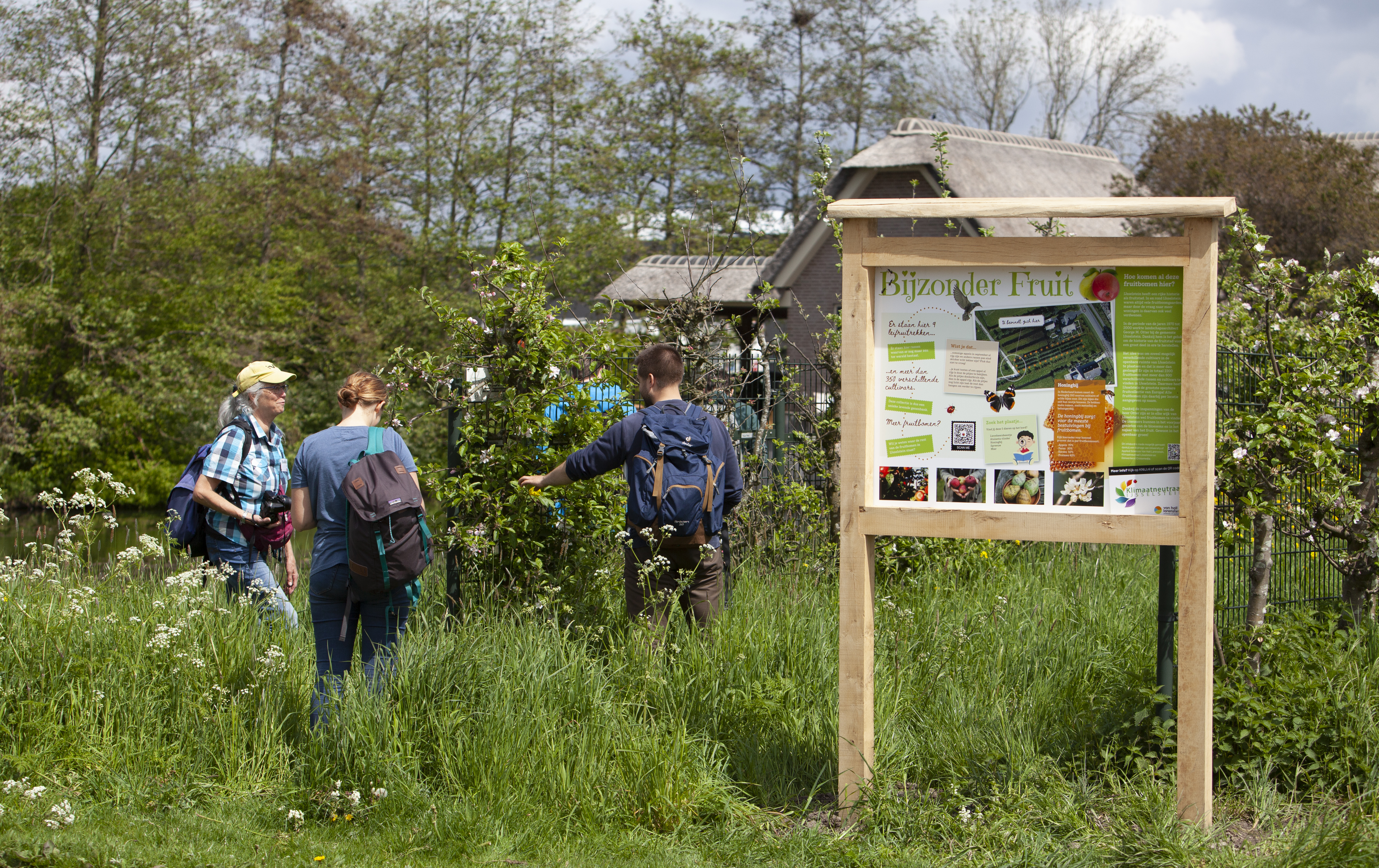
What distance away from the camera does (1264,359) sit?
5.95 meters

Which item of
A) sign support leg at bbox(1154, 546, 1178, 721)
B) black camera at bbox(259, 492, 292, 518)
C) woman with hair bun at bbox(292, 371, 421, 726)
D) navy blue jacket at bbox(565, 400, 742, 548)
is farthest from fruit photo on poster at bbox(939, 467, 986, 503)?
black camera at bbox(259, 492, 292, 518)

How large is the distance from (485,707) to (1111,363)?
263 cm

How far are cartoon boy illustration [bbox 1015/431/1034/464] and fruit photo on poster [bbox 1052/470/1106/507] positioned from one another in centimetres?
10

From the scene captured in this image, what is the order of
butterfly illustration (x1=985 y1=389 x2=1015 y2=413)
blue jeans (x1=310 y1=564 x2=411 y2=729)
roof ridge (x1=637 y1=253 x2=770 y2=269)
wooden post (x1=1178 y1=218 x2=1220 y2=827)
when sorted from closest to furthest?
wooden post (x1=1178 y1=218 x2=1220 y2=827)
butterfly illustration (x1=985 y1=389 x2=1015 y2=413)
blue jeans (x1=310 y1=564 x2=411 y2=729)
roof ridge (x1=637 y1=253 x2=770 y2=269)

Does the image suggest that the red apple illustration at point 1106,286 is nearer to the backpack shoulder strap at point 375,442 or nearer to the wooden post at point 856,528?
the wooden post at point 856,528

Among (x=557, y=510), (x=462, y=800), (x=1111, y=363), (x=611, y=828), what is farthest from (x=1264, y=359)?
(x=462, y=800)

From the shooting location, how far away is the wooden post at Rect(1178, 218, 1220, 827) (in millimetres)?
3504

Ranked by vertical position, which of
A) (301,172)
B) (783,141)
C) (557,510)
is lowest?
(557,510)

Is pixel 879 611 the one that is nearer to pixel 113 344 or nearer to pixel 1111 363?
pixel 1111 363

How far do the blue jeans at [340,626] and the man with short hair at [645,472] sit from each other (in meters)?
0.88

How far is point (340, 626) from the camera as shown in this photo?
4.43m

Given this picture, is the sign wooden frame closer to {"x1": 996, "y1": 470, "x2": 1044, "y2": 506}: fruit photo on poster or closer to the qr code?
{"x1": 996, "y1": 470, "x2": 1044, "y2": 506}: fruit photo on poster

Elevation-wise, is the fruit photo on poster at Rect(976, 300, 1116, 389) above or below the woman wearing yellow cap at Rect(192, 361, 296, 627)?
above

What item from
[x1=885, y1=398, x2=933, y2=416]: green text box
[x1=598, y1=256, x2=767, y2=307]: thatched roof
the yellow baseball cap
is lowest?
[x1=885, y1=398, x2=933, y2=416]: green text box
